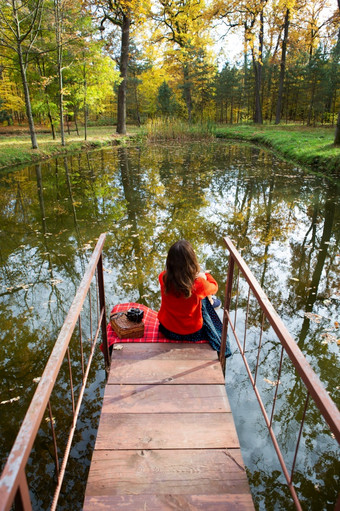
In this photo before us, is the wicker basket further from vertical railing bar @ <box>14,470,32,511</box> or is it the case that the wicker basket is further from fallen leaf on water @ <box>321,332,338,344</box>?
vertical railing bar @ <box>14,470,32,511</box>

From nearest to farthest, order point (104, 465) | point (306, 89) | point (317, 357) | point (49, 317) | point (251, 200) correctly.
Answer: point (104, 465) < point (317, 357) < point (49, 317) < point (251, 200) < point (306, 89)

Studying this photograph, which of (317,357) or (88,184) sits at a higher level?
(88,184)

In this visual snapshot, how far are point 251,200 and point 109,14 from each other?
19.9 meters

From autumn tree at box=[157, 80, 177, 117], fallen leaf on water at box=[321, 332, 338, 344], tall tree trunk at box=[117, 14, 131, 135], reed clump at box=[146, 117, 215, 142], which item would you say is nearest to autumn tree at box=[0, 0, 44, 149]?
tall tree trunk at box=[117, 14, 131, 135]

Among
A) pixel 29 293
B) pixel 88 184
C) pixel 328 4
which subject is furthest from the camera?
pixel 328 4

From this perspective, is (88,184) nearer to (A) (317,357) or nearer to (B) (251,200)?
(B) (251,200)

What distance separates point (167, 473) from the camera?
1957 millimetres

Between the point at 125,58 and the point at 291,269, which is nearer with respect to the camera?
the point at 291,269

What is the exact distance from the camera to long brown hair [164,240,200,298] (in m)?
2.83

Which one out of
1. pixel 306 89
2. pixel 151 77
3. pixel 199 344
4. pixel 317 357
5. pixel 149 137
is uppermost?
pixel 151 77

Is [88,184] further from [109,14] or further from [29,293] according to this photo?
[109,14]

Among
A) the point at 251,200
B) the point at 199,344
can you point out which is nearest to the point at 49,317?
the point at 199,344

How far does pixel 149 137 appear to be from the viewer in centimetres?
2294

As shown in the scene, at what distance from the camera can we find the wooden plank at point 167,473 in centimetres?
187
